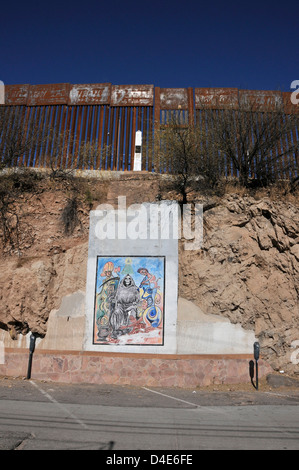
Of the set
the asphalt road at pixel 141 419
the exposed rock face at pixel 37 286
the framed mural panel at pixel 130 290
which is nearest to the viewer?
the asphalt road at pixel 141 419

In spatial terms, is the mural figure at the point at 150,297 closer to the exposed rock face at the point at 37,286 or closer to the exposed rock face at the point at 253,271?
the exposed rock face at the point at 253,271

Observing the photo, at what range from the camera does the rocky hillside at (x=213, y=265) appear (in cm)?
1255

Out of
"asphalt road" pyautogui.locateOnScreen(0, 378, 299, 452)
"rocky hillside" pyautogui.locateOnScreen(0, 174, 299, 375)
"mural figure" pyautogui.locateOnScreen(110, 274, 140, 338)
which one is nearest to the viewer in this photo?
"asphalt road" pyautogui.locateOnScreen(0, 378, 299, 452)

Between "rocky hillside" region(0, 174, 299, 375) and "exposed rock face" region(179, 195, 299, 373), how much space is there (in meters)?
0.03

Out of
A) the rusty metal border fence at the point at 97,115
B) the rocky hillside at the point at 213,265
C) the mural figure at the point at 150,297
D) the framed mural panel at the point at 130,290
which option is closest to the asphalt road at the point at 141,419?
the framed mural panel at the point at 130,290

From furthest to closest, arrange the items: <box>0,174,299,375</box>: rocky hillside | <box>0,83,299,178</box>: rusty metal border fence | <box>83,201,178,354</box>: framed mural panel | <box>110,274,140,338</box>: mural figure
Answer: <box>0,83,299,178</box>: rusty metal border fence
<box>0,174,299,375</box>: rocky hillside
<box>110,274,140,338</box>: mural figure
<box>83,201,178,354</box>: framed mural panel

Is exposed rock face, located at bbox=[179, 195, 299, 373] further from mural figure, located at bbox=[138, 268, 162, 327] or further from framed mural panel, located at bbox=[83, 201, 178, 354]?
mural figure, located at bbox=[138, 268, 162, 327]

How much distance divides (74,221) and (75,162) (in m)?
3.38

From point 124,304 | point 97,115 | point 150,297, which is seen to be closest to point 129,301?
point 124,304

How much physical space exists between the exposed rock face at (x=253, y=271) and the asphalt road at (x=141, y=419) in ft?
7.76

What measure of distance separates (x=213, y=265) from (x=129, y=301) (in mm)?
3189

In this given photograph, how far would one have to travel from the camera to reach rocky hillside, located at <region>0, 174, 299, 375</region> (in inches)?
494

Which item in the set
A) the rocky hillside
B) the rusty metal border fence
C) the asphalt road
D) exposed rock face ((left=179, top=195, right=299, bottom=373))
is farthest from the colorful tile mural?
the rusty metal border fence

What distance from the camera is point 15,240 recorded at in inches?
554
